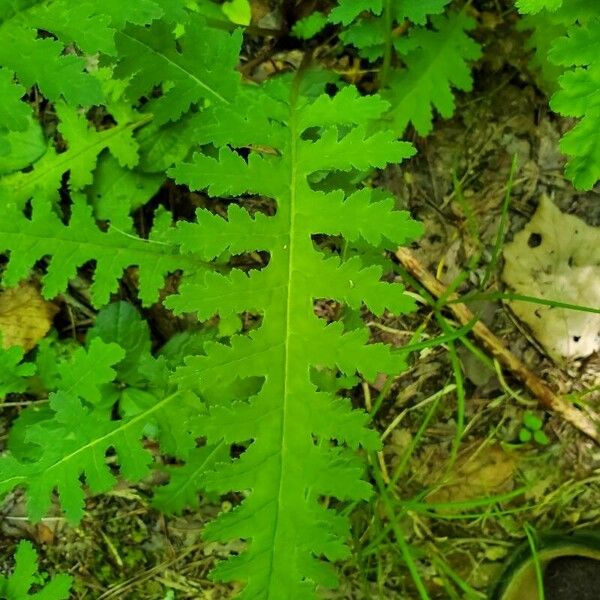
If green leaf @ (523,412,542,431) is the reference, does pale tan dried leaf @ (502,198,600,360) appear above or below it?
above

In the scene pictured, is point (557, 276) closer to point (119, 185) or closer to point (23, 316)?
point (119, 185)


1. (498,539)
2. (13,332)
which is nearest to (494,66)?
(498,539)

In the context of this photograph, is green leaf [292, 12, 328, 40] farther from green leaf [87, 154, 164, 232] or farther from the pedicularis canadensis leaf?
green leaf [87, 154, 164, 232]

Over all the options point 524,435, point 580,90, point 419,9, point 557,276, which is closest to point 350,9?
point 419,9

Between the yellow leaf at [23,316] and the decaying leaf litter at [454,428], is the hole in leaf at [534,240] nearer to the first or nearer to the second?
the decaying leaf litter at [454,428]

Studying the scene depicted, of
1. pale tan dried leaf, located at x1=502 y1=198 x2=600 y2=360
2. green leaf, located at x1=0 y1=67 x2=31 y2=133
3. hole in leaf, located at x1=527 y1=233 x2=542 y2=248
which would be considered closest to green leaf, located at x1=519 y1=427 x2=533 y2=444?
pale tan dried leaf, located at x1=502 y1=198 x2=600 y2=360

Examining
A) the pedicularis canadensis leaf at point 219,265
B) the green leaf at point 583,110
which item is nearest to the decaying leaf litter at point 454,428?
the pedicularis canadensis leaf at point 219,265

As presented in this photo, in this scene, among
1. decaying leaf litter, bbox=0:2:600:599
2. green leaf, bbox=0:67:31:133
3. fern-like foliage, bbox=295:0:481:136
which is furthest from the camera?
decaying leaf litter, bbox=0:2:600:599
